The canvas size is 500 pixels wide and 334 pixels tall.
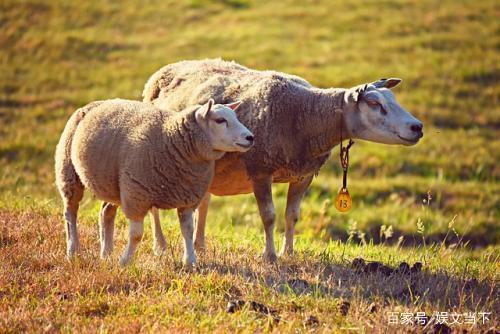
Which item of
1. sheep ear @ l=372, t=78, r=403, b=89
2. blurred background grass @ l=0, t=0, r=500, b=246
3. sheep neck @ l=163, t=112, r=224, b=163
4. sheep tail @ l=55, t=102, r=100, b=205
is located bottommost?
blurred background grass @ l=0, t=0, r=500, b=246

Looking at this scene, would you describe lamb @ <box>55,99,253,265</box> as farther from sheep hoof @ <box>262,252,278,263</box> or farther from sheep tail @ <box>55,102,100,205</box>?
sheep hoof @ <box>262,252,278,263</box>

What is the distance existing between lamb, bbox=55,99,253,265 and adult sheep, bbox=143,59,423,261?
559 mm

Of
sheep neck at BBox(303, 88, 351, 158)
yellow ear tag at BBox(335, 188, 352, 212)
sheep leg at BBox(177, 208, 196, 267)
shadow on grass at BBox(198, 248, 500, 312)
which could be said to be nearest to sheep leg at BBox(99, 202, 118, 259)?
sheep leg at BBox(177, 208, 196, 267)

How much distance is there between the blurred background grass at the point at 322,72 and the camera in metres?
13.4

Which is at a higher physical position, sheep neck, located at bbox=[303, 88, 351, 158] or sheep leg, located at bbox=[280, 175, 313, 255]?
sheep neck, located at bbox=[303, 88, 351, 158]

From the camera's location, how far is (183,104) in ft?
27.9

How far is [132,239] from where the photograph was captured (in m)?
7.32

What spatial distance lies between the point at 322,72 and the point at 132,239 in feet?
41.1

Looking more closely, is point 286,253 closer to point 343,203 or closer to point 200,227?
point 343,203

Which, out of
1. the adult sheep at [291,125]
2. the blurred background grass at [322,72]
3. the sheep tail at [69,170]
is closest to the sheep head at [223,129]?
the adult sheep at [291,125]

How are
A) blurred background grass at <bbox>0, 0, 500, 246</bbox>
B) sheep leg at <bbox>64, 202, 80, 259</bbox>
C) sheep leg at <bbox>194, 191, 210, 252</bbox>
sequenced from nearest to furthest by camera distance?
sheep leg at <bbox>64, 202, 80, 259</bbox> < sheep leg at <bbox>194, 191, 210, 252</bbox> < blurred background grass at <bbox>0, 0, 500, 246</bbox>

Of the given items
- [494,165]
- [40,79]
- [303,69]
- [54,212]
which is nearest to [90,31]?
[40,79]

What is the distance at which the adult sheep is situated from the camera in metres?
7.52

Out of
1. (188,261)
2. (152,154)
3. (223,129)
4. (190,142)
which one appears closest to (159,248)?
(188,261)
